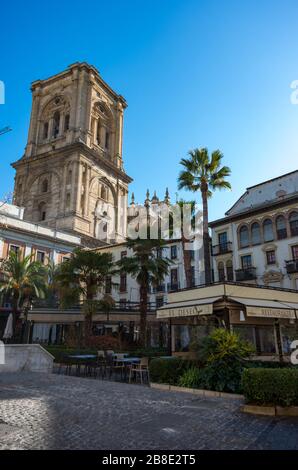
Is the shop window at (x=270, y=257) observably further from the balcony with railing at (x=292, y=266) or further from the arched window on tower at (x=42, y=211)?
the arched window on tower at (x=42, y=211)

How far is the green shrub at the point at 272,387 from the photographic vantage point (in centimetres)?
802

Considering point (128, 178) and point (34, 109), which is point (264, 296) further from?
point (34, 109)

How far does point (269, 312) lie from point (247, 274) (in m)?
19.3

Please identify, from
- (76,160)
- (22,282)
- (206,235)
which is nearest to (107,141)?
(76,160)

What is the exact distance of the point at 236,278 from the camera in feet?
109

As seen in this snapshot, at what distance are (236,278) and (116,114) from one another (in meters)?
51.2

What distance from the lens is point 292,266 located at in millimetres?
29297

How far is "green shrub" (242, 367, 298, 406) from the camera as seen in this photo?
316 inches

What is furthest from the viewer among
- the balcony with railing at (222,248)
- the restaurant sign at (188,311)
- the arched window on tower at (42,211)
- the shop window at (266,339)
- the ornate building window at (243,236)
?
the arched window on tower at (42,211)

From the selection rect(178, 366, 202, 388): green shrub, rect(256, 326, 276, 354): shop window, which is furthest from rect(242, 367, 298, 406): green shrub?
rect(256, 326, 276, 354): shop window

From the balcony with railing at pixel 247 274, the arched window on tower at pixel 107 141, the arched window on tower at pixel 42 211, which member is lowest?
the balcony with railing at pixel 247 274

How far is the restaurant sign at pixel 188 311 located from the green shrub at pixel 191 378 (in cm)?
231

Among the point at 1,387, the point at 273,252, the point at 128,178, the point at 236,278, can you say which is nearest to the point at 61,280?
the point at 1,387

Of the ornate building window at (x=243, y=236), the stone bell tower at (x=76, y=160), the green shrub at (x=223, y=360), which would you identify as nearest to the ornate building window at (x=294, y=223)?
the ornate building window at (x=243, y=236)
